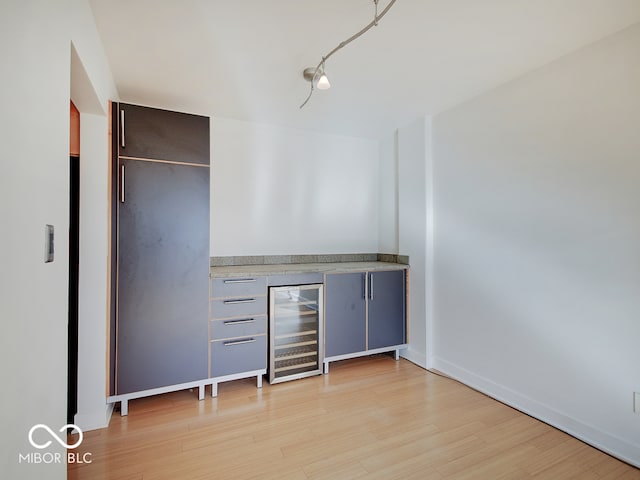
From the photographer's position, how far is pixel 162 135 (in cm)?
237

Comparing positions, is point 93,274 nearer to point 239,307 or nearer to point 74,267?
point 74,267

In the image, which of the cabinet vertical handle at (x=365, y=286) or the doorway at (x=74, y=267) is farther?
the cabinet vertical handle at (x=365, y=286)

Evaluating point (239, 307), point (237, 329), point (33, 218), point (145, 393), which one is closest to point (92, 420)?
point (145, 393)

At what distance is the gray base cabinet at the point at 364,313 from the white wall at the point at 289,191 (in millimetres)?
717

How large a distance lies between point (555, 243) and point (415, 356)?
5.62 feet

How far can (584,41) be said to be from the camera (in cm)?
200

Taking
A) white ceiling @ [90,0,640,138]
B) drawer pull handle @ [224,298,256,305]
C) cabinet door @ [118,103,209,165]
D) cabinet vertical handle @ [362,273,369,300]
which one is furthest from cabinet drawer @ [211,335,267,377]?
white ceiling @ [90,0,640,138]

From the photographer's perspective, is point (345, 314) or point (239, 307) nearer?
point (239, 307)

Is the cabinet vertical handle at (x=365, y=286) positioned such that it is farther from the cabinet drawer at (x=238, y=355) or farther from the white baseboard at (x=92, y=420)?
the white baseboard at (x=92, y=420)

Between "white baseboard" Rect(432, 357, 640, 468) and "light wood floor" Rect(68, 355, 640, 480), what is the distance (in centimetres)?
6

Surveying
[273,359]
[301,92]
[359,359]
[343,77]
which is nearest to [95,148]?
[301,92]

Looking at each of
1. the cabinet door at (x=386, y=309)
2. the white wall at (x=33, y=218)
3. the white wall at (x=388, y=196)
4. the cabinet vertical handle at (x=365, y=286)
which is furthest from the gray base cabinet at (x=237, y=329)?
the white wall at (x=388, y=196)

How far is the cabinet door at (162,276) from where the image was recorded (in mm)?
2283

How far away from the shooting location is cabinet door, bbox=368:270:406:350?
126 inches
